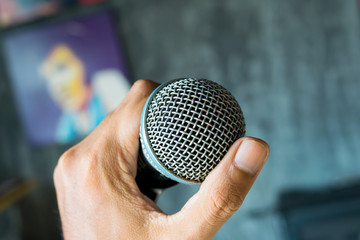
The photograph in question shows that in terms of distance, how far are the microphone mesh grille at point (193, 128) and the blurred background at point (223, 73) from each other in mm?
2201

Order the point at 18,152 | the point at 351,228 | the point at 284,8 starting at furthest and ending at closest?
the point at 18,152, the point at 284,8, the point at 351,228

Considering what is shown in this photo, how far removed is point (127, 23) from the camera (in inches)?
114

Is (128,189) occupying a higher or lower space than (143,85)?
lower

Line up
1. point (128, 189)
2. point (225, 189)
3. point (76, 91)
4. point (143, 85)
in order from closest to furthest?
point (225, 189)
point (128, 189)
point (143, 85)
point (76, 91)

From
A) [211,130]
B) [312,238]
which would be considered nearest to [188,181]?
[211,130]

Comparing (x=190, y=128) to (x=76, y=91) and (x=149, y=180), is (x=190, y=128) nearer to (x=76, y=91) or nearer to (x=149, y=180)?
(x=149, y=180)

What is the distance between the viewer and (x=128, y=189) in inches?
28.1

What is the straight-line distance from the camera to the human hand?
1.91ft

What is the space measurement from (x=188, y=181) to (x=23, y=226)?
10.0ft

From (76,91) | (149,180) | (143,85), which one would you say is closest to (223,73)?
(76,91)

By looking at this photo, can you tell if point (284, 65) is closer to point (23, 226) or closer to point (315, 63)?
point (315, 63)

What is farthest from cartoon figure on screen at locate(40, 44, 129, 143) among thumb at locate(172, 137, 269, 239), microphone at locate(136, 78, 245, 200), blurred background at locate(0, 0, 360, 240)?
thumb at locate(172, 137, 269, 239)

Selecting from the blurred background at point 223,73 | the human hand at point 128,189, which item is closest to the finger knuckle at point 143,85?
the human hand at point 128,189

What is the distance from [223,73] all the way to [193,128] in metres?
2.26
